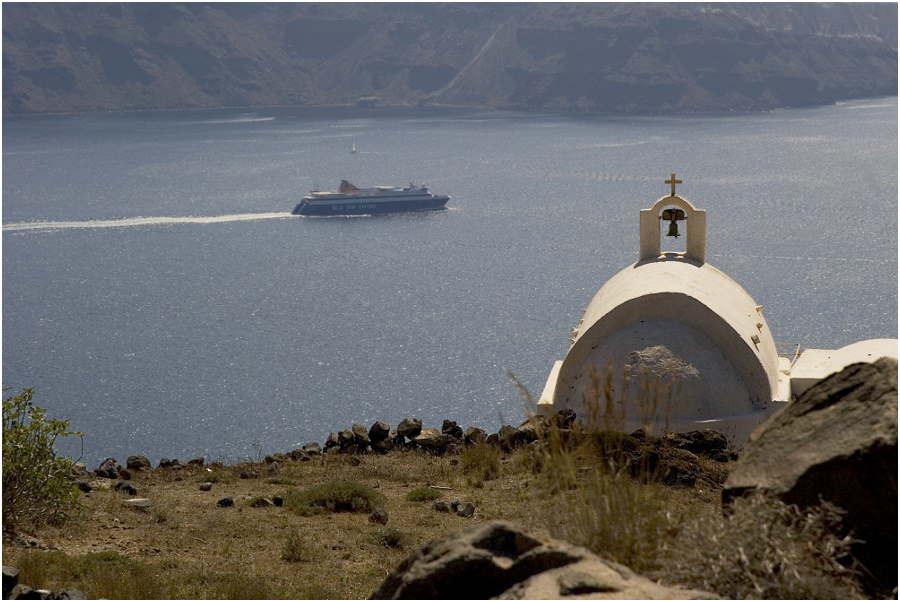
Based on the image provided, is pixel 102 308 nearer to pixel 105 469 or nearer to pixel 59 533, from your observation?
pixel 105 469

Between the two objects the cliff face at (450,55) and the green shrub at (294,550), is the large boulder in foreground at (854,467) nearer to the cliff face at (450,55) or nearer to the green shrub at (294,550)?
the green shrub at (294,550)

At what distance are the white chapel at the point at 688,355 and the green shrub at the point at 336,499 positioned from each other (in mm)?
2648

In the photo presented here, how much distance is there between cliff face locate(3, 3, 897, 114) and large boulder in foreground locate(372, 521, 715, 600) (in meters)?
132

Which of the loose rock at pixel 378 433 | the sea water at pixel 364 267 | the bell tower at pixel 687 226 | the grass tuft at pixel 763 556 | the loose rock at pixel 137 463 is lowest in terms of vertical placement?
the grass tuft at pixel 763 556

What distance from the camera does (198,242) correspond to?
62094mm

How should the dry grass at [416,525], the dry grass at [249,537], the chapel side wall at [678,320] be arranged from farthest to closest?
1. the chapel side wall at [678,320]
2. the dry grass at [249,537]
3. the dry grass at [416,525]

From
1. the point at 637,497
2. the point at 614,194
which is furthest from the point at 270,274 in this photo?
the point at 637,497

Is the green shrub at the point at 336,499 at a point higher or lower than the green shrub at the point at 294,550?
higher

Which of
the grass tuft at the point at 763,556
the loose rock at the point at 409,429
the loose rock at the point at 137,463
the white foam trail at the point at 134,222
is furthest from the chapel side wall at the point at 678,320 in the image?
the white foam trail at the point at 134,222

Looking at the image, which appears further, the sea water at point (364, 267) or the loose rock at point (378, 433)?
the sea water at point (364, 267)

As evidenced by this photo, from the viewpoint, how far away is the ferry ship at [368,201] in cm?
7094

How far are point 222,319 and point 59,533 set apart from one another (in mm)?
35869

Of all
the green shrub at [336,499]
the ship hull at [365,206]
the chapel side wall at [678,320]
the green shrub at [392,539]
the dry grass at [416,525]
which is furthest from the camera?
the ship hull at [365,206]

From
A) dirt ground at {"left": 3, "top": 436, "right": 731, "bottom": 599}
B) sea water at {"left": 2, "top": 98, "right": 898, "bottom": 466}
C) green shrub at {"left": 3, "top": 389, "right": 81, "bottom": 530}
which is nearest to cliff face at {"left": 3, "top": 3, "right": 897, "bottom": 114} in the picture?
sea water at {"left": 2, "top": 98, "right": 898, "bottom": 466}
